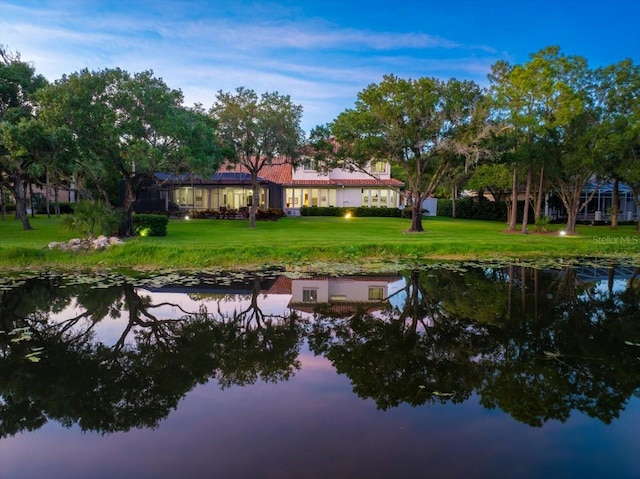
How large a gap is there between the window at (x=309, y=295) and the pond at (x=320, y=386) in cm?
11

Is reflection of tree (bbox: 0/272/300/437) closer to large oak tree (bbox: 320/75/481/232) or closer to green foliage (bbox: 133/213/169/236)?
green foliage (bbox: 133/213/169/236)

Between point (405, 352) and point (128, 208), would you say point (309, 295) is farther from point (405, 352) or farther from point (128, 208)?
point (128, 208)

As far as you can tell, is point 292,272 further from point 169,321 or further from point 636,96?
point 636,96

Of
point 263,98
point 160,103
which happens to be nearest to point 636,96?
point 263,98

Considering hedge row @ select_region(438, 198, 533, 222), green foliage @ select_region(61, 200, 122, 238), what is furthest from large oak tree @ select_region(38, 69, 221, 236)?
hedge row @ select_region(438, 198, 533, 222)

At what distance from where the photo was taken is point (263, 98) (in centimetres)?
2577

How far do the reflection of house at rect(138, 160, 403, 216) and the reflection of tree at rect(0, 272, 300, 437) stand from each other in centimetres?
3063

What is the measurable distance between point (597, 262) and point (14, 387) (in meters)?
16.3

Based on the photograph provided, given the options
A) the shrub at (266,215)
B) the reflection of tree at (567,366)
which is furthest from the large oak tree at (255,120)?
the reflection of tree at (567,366)

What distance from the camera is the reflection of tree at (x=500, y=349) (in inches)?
210

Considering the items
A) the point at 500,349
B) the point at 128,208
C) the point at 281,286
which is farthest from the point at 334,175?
the point at 500,349

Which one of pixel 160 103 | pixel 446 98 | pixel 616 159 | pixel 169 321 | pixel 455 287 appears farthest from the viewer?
pixel 616 159

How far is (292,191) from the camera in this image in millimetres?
43344

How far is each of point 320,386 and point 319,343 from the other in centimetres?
162
